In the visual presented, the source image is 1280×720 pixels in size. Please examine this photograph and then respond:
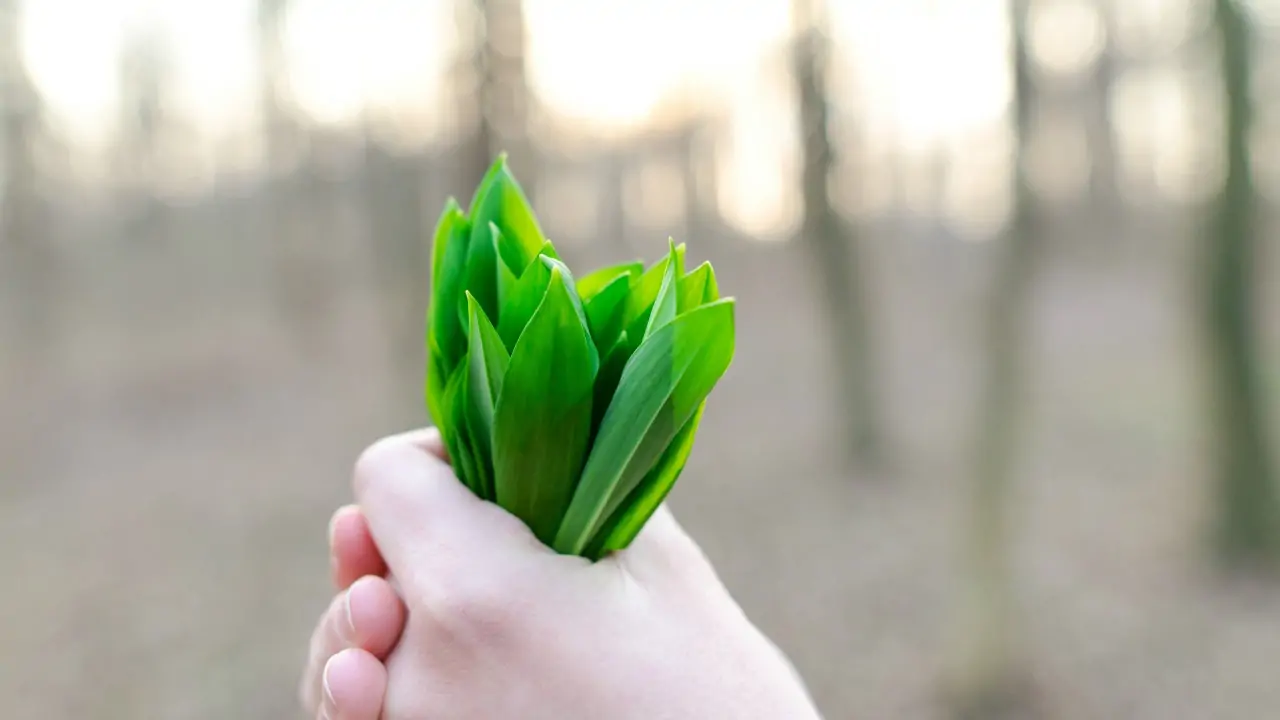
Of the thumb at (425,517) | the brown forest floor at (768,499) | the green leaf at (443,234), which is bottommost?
the brown forest floor at (768,499)

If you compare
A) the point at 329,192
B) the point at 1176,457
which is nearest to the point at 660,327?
the point at 1176,457

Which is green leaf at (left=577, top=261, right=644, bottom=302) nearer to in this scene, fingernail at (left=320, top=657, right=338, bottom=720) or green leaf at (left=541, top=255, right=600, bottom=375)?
green leaf at (left=541, top=255, right=600, bottom=375)

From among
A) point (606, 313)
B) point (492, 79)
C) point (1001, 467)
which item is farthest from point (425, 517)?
point (492, 79)

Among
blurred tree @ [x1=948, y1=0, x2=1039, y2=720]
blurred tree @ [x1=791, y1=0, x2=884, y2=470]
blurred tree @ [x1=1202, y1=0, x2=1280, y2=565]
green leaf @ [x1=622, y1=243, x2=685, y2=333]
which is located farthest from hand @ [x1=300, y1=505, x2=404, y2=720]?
blurred tree @ [x1=1202, y1=0, x2=1280, y2=565]

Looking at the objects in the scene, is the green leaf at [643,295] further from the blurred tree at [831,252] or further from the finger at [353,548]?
the blurred tree at [831,252]

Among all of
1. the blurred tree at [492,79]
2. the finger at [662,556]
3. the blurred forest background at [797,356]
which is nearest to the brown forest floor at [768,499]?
the blurred forest background at [797,356]

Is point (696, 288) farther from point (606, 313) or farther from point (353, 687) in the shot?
point (353, 687)
